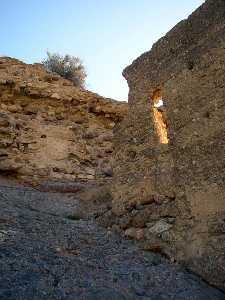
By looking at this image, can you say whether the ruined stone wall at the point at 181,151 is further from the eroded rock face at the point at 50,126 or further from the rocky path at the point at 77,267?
the eroded rock face at the point at 50,126

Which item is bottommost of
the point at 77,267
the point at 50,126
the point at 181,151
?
the point at 77,267

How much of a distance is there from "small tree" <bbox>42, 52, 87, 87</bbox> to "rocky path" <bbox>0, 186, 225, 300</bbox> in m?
11.9

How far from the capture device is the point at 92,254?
17.2ft

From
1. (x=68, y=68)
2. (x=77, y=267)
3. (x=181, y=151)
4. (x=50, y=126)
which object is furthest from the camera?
(x=68, y=68)

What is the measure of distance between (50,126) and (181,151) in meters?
6.94

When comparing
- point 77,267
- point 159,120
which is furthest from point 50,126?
point 77,267

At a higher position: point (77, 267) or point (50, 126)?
point (50, 126)

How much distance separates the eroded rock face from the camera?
1103 centimetres

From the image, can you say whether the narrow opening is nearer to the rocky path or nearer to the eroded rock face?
the rocky path

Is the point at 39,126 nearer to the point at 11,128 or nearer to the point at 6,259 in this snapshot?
the point at 11,128

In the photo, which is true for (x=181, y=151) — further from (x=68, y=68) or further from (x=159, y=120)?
(x=68, y=68)

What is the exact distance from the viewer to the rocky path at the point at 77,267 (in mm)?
4043

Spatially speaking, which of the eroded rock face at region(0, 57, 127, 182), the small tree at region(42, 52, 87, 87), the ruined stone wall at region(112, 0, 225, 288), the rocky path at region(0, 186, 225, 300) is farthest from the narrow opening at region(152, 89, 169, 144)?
the small tree at region(42, 52, 87, 87)

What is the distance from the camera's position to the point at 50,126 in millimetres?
12125
